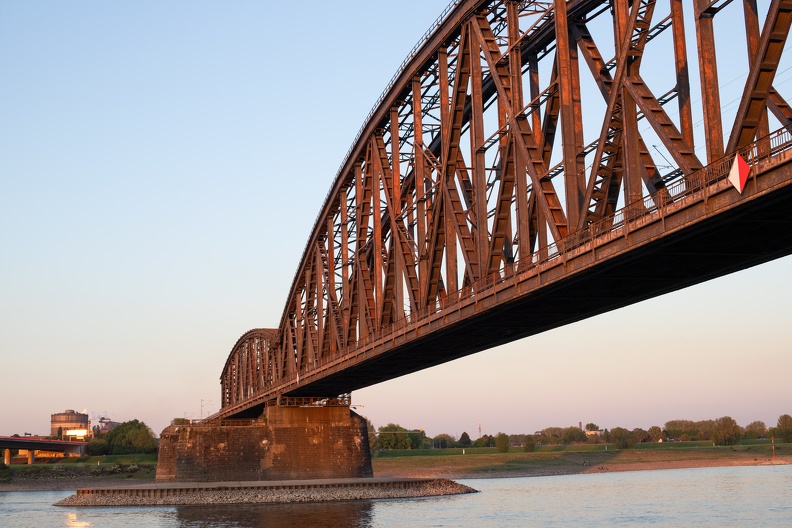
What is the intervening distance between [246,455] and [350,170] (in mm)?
25147

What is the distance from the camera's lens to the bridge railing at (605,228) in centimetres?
2489

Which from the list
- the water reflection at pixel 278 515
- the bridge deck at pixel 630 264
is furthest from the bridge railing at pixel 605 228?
the water reflection at pixel 278 515

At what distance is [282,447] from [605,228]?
51.3m

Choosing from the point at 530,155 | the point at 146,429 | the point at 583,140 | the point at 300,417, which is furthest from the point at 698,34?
the point at 146,429

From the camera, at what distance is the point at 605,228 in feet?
107

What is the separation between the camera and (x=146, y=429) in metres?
188

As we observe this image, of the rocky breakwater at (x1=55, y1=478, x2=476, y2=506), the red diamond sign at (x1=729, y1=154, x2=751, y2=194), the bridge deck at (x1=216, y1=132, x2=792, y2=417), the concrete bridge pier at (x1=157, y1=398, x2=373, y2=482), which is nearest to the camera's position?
the red diamond sign at (x1=729, y1=154, x2=751, y2=194)

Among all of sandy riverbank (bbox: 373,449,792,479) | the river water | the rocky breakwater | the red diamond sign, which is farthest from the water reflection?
sandy riverbank (bbox: 373,449,792,479)

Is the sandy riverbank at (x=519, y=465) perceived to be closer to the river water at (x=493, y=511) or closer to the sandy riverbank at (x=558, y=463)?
the sandy riverbank at (x=558, y=463)

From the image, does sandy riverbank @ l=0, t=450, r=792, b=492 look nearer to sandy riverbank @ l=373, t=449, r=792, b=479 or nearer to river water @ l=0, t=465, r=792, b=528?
sandy riverbank @ l=373, t=449, r=792, b=479

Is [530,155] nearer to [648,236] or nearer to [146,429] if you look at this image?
[648,236]

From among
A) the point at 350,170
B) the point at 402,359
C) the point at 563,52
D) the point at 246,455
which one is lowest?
the point at 246,455

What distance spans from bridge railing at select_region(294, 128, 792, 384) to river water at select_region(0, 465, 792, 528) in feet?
46.3

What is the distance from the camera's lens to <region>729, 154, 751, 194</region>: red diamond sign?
24.8 metres
